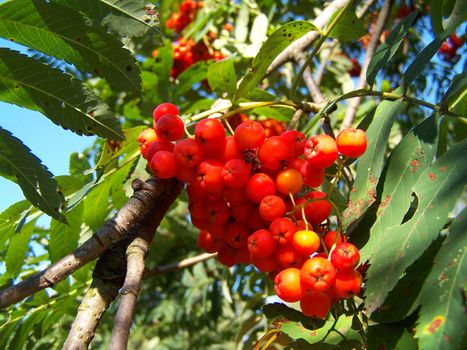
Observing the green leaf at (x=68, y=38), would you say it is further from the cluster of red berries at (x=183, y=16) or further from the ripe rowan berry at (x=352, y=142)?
the cluster of red berries at (x=183, y=16)

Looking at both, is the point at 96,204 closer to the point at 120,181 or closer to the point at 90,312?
the point at 120,181

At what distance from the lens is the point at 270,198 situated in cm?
126

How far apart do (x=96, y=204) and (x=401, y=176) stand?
101cm

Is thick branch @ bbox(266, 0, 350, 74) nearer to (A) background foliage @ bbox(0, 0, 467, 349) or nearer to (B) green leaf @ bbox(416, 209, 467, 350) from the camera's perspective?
(A) background foliage @ bbox(0, 0, 467, 349)

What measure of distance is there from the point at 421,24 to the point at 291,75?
3.56 ft

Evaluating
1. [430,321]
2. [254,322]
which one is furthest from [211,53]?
[430,321]

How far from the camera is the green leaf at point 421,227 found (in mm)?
1045

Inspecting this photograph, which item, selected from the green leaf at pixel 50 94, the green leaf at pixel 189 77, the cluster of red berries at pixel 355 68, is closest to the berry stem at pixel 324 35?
the green leaf at pixel 50 94

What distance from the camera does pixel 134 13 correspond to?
1380mm

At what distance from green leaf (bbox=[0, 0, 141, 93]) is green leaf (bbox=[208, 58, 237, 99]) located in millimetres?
549

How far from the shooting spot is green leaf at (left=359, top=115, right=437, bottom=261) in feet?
3.88

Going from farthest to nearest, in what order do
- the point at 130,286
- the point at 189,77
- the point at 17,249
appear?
1. the point at 189,77
2. the point at 17,249
3. the point at 130,286

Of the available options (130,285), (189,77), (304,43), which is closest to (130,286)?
(130,285)

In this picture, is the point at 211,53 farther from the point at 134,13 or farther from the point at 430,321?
the point at 430,321
